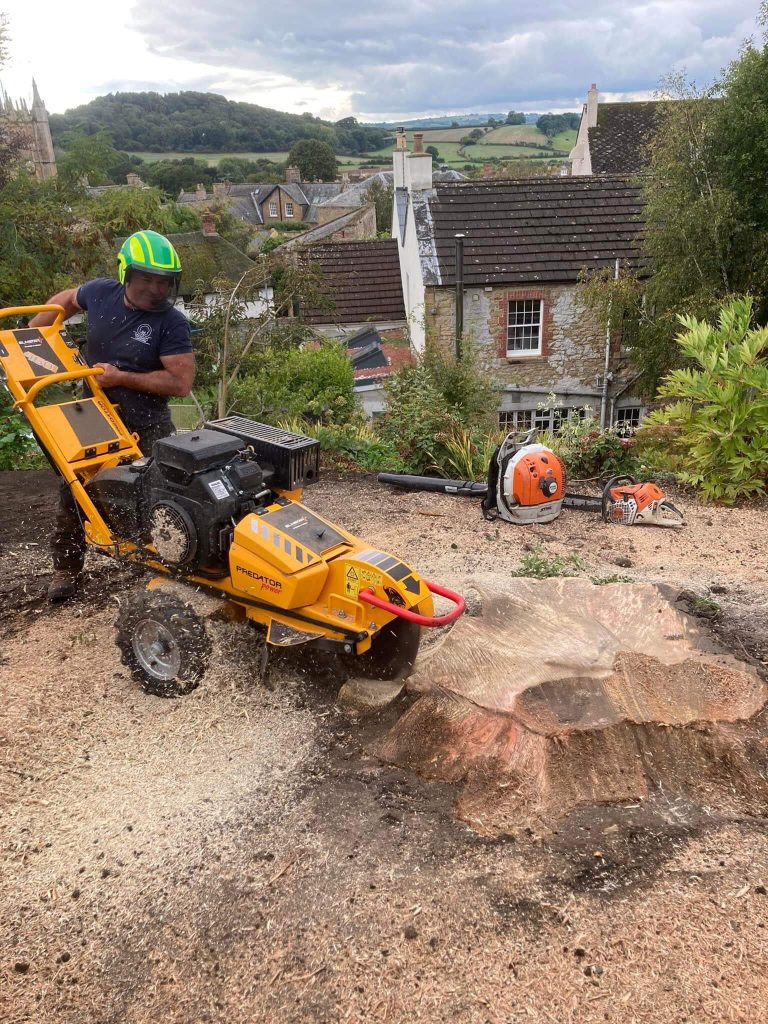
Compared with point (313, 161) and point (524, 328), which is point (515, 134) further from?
point (524, 328)

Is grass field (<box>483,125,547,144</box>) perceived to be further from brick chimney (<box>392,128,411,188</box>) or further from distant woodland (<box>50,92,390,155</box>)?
brick chimney (<box>392,128,411,188</box>)

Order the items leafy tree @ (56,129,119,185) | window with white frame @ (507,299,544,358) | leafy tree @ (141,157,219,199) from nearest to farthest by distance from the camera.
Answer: leafy tree @ (56,129,119,185), window with white frame @ (507,299,544,358), leafy tree @ (141,157,219,199)

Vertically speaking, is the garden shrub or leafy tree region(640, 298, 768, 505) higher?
leafy tree region(640, 298, 768, 505)

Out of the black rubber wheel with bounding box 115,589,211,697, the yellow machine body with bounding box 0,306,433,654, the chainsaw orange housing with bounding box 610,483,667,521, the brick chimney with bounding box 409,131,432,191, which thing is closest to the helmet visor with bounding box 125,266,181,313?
the yellow machine body with bounding box 0,306,433,654

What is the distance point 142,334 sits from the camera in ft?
13.7

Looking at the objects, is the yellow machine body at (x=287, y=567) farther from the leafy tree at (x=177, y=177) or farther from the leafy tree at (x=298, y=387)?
the leafy tree at (x=177, y=177)

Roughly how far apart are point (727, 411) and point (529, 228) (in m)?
11.4

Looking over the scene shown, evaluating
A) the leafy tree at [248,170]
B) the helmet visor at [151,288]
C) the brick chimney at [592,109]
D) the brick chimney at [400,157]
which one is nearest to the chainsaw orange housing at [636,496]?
the helmet visor at [151,288]

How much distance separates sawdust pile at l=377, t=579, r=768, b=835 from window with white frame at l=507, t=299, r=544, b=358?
45.8 feet

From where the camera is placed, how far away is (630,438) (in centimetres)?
791

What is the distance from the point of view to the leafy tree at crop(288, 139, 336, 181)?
88625 mm

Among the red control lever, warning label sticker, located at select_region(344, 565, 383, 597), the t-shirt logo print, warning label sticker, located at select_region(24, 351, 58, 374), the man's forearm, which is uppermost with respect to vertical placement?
the t-shirt logo print

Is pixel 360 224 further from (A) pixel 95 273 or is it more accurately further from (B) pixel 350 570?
(B) pixel 350 570

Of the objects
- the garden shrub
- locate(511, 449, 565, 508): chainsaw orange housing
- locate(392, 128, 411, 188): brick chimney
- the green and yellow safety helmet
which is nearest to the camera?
the green and yellow safety helmet
